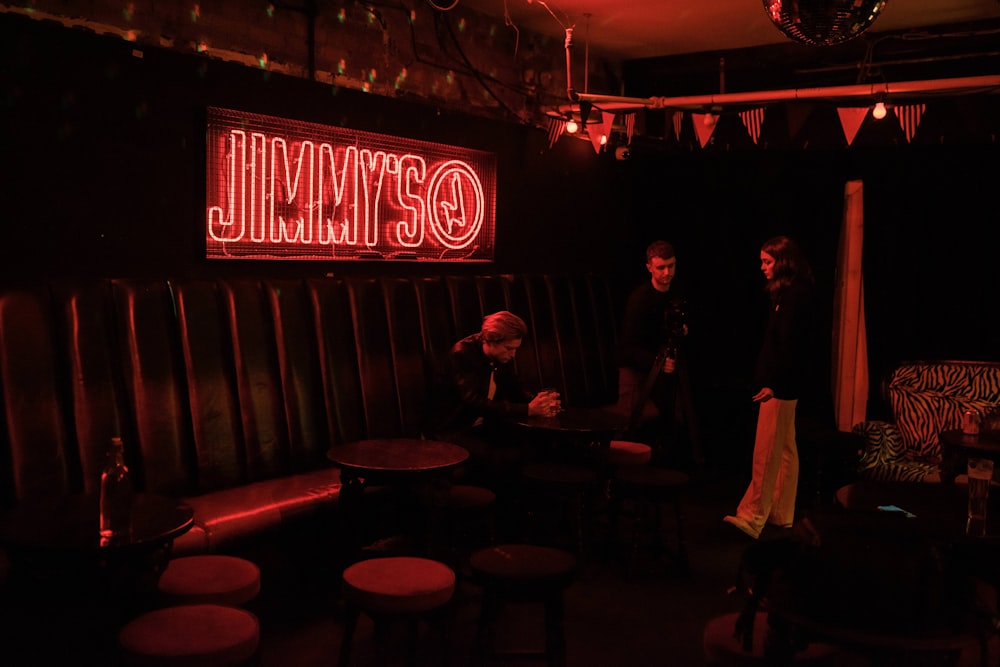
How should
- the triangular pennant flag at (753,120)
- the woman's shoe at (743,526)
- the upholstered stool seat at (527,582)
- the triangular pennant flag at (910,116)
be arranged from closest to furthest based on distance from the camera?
the upholstered stool seat at (527,582), the woman's shoe at (743,526), the triangular pennant flag at (910,116), the triangular pennant flag at (753,120)

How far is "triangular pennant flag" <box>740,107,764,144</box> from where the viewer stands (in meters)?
6.71

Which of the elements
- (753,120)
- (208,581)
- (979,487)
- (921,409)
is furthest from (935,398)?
(208,581)

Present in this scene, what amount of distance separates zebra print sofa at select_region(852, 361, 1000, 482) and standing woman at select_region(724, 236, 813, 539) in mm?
941

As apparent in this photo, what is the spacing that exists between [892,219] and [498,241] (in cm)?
302

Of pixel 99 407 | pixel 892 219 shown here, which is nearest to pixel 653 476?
pixel 99 407

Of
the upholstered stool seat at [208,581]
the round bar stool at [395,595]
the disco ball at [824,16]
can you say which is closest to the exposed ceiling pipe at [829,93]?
the disco ball at [824,16]

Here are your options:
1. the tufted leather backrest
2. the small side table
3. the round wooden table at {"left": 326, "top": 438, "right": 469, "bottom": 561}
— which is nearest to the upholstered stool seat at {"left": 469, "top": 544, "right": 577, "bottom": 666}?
the round wooden table at {"left": 326, "top": 438, "right": 469, "bottom": 561}

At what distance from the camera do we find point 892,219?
23.4 ft

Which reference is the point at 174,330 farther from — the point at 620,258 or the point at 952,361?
the point at 952,361

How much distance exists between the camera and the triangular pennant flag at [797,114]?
6.49 metres

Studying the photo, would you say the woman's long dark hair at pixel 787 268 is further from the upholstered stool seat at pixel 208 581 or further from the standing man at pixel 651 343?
the upholstered stool seat at pixel 208 581

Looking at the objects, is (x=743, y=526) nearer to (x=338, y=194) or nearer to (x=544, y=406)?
(x=544, y=406)

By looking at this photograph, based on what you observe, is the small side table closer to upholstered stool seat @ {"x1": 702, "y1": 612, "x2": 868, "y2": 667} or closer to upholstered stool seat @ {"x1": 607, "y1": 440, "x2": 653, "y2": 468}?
upholstered stool seat @ {"x1": 607, "y1": 440, "x2": 653, "y2": 468}

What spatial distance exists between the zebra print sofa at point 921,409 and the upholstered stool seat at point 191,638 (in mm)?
4765
